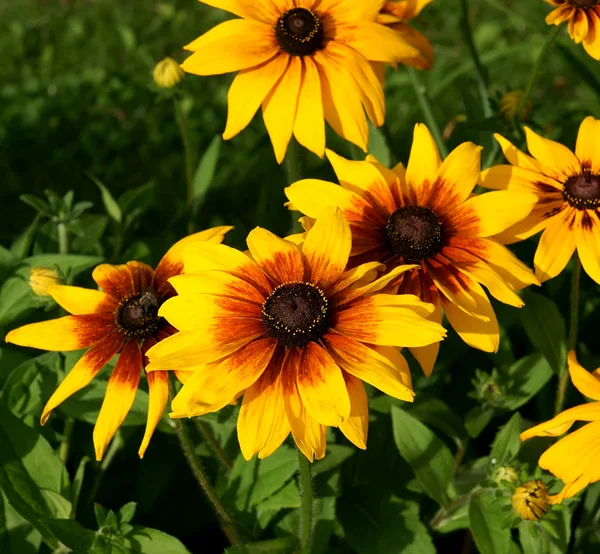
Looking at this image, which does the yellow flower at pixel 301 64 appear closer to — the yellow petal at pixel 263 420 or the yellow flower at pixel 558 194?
the yellow flower at pixel 558 194

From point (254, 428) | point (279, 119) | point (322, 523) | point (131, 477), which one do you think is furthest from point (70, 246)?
point (254, 428)

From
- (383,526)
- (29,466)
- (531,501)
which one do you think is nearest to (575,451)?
(531,501)

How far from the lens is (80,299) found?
1604 millimetres

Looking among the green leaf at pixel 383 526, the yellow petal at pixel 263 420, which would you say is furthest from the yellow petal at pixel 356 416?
the green leaf at pixel 383 526

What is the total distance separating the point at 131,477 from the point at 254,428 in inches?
43.6

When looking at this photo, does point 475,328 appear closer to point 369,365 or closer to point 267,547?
point 369,365

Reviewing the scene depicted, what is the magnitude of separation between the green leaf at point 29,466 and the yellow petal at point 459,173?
1.09 meters

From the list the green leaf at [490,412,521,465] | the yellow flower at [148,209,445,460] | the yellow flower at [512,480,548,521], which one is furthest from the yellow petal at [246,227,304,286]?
the green leaf at [490,412,521,465]

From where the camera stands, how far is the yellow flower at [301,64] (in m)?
1.75

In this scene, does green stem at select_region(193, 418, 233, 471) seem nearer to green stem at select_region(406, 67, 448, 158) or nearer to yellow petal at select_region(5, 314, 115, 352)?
yellow petal at select_region(5, 314, 115, 352)

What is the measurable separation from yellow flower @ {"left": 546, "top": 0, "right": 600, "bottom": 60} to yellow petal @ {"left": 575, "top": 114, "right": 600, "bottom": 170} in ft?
0.53

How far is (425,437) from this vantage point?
1.86 metres

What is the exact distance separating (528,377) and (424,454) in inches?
14.9

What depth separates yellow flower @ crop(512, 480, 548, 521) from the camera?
4.74ft
